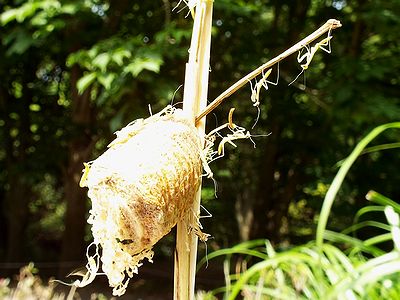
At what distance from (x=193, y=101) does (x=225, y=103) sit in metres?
3.69

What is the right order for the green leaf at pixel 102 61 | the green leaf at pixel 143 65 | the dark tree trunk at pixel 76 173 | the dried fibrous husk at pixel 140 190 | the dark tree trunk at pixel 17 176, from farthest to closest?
the dark tree trunk at pixel 17 176, the dark tree trunk at pixel 76 173, the green leaf at pixel 102 61, the green leaf at pixel 143 65, the dried fibrous husk at pixel 140 190

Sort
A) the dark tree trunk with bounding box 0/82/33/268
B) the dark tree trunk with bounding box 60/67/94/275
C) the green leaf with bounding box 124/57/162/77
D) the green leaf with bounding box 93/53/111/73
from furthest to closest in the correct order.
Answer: the dark tree trunk with bounding box 0/82/33/268 → the dark tree trunk with bounding box 60/67/94/275 → the green leaf with bounding box 93/53/111/73 → the green leaf with bounding box 124/57/162/77

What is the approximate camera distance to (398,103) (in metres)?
3.28

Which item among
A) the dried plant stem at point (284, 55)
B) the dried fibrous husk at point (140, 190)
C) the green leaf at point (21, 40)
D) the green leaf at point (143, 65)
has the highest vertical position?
the green leaf at point (21, 40)

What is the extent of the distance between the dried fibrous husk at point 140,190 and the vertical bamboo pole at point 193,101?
2 centimetres

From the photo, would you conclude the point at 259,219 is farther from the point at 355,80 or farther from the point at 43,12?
the point at 43,12

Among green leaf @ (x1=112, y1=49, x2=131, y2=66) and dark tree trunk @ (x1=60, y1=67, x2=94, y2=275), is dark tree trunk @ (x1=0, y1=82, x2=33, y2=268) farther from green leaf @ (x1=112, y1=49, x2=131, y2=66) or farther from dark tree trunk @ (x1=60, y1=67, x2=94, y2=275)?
green leaf @ (x1=112, y1=49, x2=131, y2=66)

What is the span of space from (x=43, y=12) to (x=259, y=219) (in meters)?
3.14

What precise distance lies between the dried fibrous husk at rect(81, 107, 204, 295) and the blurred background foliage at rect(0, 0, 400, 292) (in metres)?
1.50

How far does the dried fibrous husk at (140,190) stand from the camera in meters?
0.70

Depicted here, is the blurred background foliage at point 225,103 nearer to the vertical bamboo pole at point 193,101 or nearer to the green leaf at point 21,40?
the green leaf at point 21,40

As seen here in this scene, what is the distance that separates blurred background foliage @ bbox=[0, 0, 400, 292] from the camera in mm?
3107

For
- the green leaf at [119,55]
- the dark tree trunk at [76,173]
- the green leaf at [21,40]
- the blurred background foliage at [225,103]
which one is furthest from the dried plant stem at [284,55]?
the dark tree trunk at [76,173]

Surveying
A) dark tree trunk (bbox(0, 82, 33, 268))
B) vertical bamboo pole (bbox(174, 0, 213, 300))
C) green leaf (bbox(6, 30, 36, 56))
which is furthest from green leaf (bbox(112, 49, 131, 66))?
dark tree trunk (bbox(0, 82, 33, 268))
